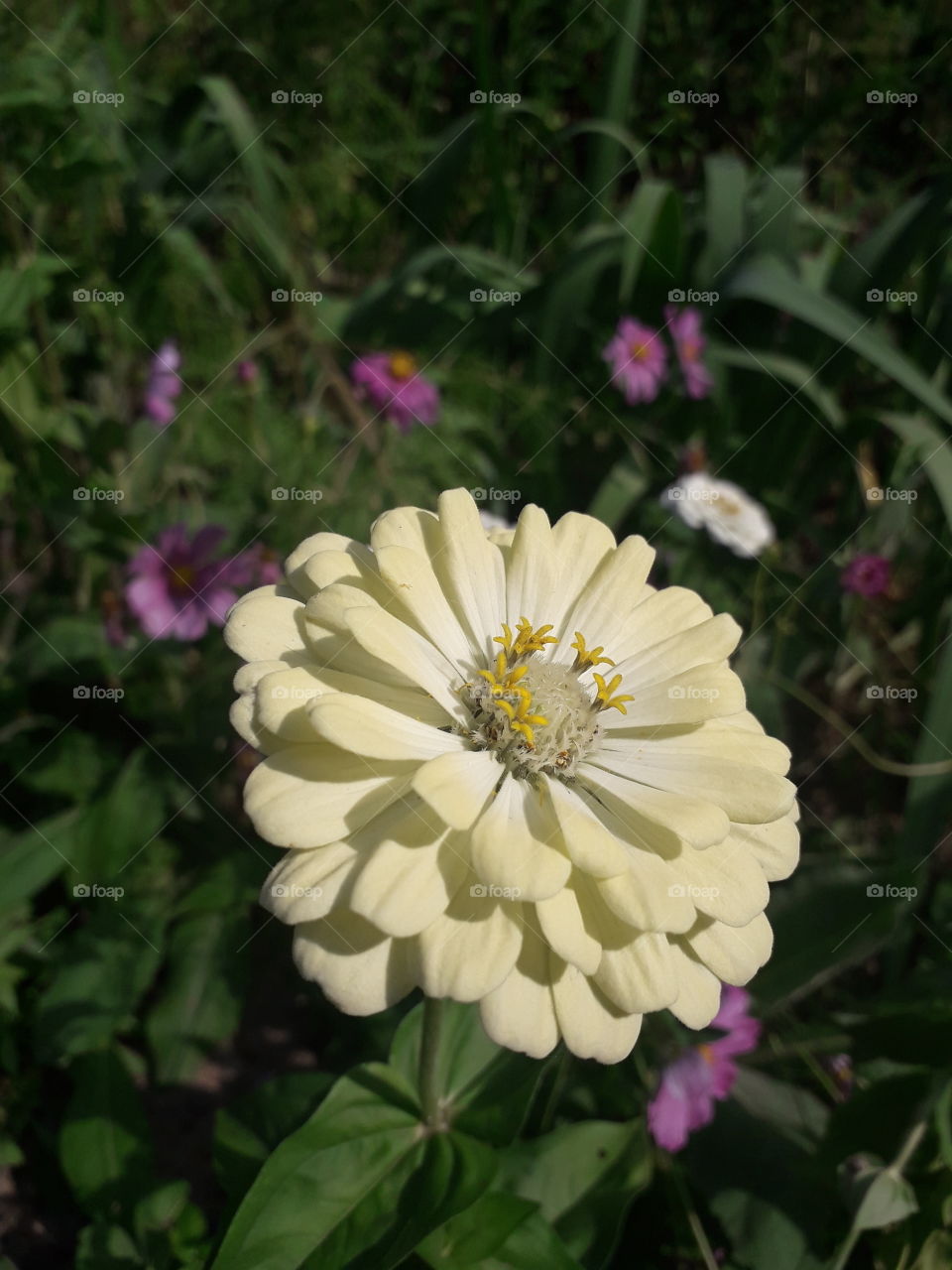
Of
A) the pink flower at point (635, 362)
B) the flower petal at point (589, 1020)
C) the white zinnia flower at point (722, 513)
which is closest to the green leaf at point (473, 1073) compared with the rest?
the flower petal at point (589, 1020)

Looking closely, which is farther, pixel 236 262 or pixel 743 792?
pixel 236 262

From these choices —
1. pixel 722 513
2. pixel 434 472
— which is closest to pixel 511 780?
pixel 722 513

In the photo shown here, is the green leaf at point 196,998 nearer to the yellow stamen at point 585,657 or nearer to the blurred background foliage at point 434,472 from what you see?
the blurred background foliage at point 434,472

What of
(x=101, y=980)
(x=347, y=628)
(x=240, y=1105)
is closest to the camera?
(x=347, y=628)

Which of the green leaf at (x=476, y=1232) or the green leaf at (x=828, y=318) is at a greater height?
the green leaf at (x=828, y=318)

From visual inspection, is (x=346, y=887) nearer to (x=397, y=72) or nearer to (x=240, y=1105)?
(x=240, y=1105)

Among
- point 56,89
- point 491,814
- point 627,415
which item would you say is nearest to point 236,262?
point 56,89
